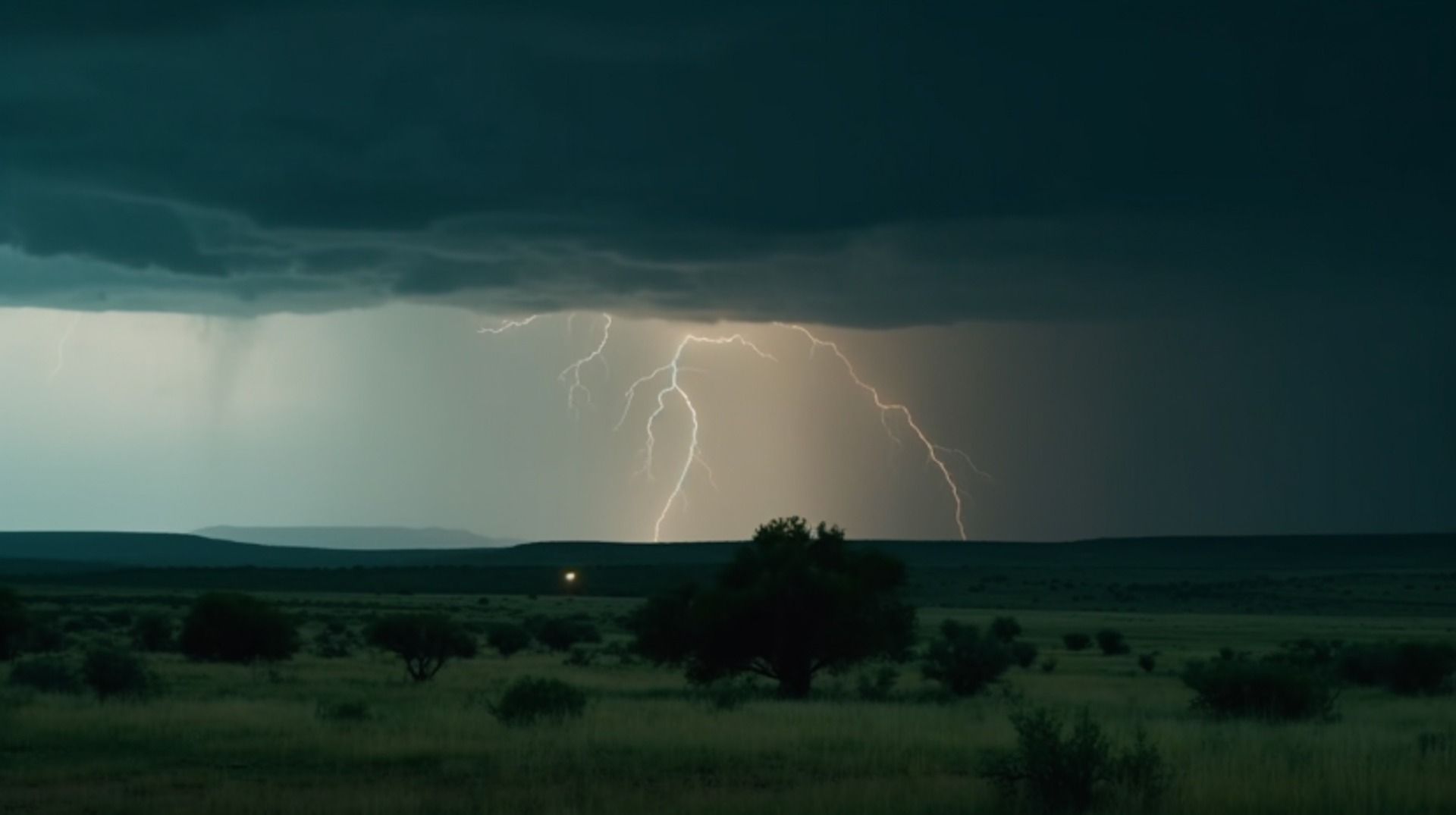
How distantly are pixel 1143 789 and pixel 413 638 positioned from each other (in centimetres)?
3244

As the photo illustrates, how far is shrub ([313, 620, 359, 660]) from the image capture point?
62.0 metres

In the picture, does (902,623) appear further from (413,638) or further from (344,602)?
(344,602)

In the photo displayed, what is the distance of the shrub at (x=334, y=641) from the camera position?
2440 inches

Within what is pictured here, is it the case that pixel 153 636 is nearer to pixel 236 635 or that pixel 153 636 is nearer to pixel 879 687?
pixel 236 635

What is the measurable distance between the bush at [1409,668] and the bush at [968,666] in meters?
9.46

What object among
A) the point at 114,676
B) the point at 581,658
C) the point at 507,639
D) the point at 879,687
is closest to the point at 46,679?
the point at 114,676

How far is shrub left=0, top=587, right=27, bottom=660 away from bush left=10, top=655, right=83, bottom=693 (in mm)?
12834

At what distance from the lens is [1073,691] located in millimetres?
44906

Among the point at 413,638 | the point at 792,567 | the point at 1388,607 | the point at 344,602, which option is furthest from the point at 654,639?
the point at 1388,607

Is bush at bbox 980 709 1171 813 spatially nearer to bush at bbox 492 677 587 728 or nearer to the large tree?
bush at bbox 492 677 587 728

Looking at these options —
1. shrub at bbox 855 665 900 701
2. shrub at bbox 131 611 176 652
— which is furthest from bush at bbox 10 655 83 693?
shrub at bbox 131 611 176 652

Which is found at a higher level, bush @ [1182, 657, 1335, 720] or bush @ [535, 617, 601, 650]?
bush @ [535, 617, 601, 650]

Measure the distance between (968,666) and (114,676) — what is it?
742 inches

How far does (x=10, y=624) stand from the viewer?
53.9m
